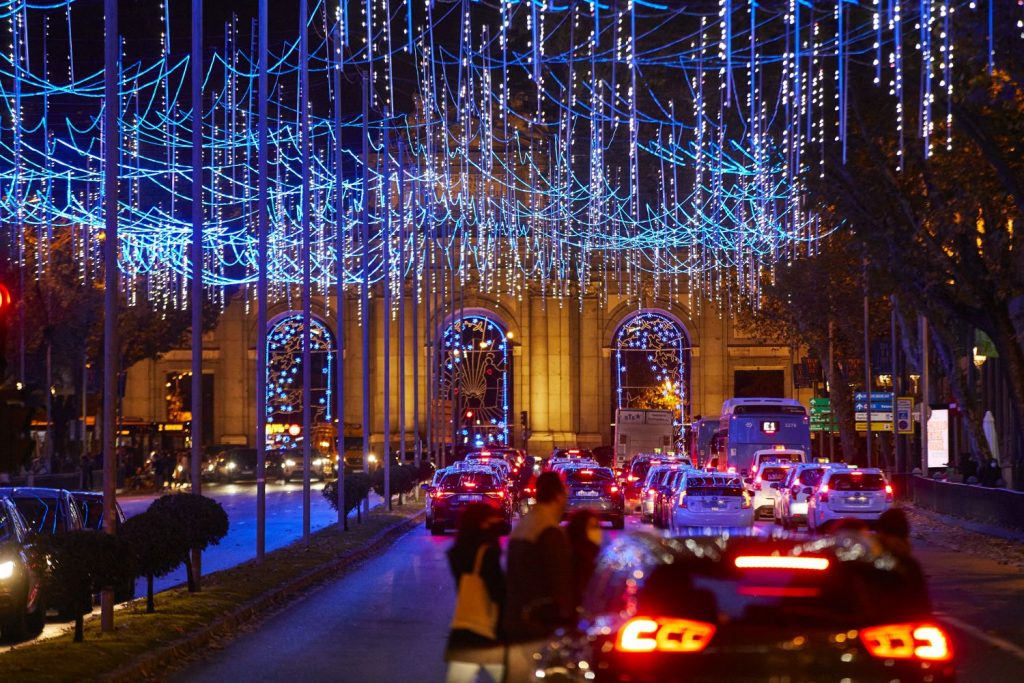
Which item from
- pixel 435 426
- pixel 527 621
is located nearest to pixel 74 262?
pixel 435 426

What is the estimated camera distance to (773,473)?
1581 inches

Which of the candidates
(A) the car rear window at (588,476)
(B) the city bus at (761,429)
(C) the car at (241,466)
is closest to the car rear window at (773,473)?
(A) the car rear window at (588,476)

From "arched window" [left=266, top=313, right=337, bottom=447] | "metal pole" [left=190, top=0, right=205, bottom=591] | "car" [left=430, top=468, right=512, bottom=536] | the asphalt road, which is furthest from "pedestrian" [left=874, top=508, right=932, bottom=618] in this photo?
"arched window" [left=266, top=313, right=337, bottom=447]

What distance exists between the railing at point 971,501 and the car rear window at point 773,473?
4.22 m

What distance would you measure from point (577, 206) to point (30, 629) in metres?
64.9

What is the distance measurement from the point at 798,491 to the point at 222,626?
2040cm

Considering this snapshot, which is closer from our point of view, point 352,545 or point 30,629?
point 30,629

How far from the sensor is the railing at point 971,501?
34.0 metres

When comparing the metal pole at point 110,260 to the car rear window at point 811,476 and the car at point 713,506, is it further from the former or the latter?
the car rear window at point 811,476

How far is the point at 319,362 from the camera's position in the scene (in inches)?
3588

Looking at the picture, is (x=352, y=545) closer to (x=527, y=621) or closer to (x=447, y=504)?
(x=447, y=504)

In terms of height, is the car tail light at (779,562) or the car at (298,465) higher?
the car tail light at (779,562)

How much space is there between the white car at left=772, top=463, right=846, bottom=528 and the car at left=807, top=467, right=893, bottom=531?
0.91 metres

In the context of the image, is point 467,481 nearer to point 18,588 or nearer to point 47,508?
point 47,508
